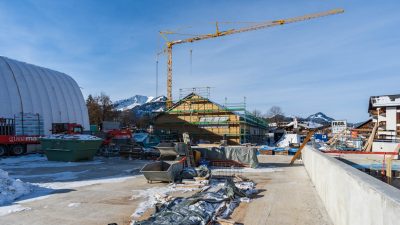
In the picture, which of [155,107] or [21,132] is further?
[155,107]

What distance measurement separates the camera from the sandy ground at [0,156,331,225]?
27.8 ft

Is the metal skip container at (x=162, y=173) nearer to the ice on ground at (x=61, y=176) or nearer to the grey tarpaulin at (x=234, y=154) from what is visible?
the ice on ground at (x=61, y=176)

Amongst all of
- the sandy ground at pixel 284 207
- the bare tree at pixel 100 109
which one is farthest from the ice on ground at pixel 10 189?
the bare tree at pixel 100 109

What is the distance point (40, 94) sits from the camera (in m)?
35.6

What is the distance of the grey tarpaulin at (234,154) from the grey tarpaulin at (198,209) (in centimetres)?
948

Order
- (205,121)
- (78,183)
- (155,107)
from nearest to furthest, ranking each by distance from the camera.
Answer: (78,183) < (205,121) < (155,107)

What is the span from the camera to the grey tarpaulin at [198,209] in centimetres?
755

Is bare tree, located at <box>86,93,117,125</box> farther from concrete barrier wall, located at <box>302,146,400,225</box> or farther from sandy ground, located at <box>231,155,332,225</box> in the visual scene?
concrete barrier wall, located at <box>302,146,400,225</box>

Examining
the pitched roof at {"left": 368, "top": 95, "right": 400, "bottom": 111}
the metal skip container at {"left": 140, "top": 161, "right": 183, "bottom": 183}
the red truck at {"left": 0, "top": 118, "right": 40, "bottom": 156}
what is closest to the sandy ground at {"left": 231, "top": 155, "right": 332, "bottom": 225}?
the metal skip container at {"left": 140, "top": 161, "right": 183, "bottom": 183}

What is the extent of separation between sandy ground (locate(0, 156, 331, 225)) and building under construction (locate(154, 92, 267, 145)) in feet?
90.7

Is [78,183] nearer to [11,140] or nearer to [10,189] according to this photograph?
[10,189]

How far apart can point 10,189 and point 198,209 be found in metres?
6.30

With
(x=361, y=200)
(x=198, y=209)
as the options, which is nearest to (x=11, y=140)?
(x=198, y=209)

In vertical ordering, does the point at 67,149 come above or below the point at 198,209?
above
